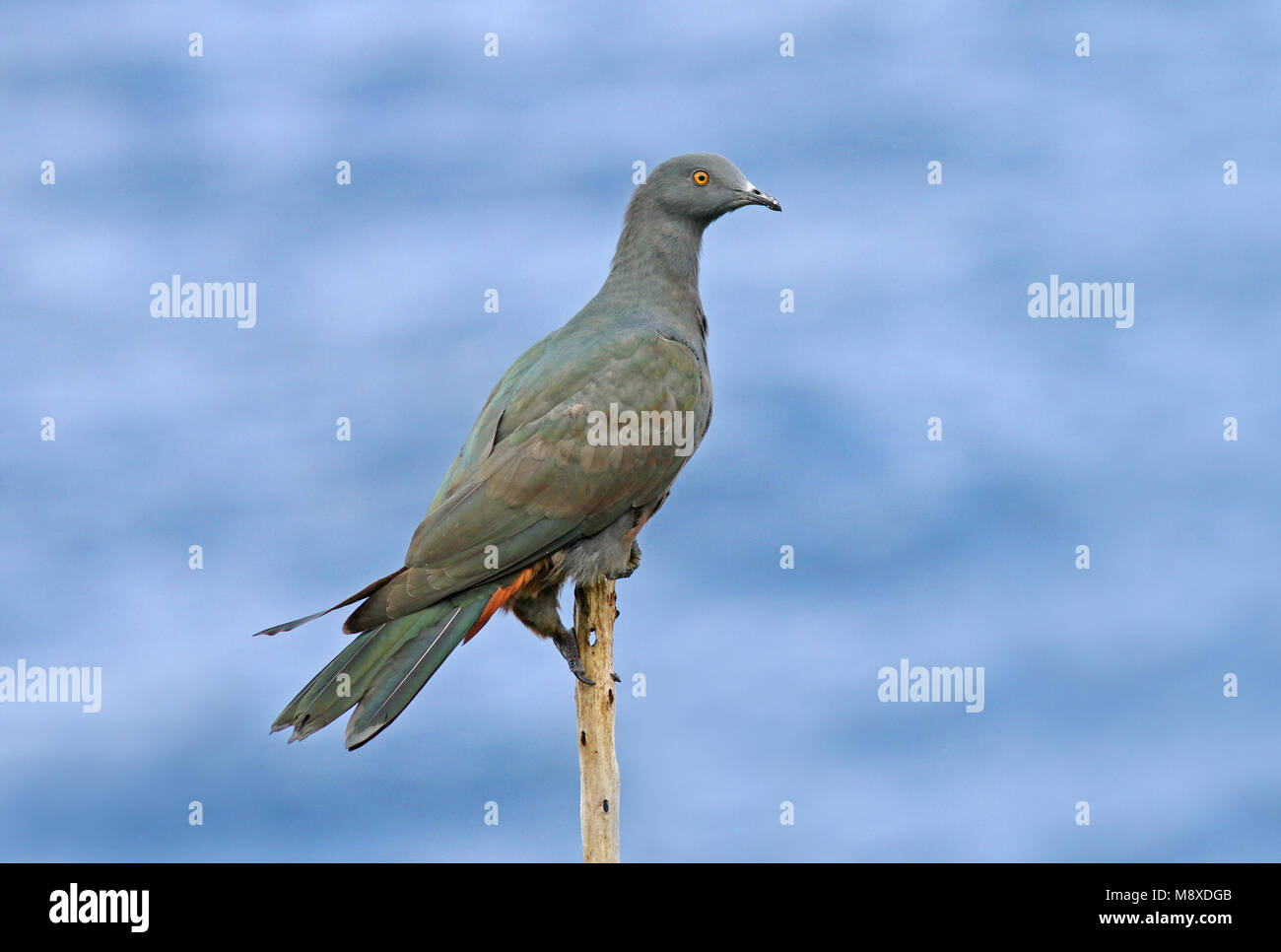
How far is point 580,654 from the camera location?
8.68 metres

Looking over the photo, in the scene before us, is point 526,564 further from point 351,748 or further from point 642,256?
point 642,256

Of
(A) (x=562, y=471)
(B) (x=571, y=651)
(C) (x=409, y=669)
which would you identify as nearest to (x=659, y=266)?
(A) (x=562, y=471)

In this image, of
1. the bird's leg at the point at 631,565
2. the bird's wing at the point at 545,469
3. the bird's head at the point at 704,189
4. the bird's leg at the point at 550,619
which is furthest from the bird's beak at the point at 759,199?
the bird's leg at the point at 550,619

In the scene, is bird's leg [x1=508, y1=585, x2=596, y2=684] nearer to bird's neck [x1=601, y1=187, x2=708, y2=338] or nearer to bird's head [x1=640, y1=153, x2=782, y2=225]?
bird's neck [x1=601, y1=187, x2=708, y2=338]

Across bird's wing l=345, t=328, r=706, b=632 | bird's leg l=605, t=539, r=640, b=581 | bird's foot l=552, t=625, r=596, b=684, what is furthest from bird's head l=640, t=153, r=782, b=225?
bird's foot l=552, t=625, r=596, b=684

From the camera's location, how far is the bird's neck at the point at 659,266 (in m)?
9.47

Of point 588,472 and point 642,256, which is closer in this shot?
point 588,472

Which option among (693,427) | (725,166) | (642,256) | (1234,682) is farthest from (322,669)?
(1234,682)

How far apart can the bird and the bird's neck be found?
11 mm

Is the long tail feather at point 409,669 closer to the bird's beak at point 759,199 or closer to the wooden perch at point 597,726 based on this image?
the wooden perch at point 597,726

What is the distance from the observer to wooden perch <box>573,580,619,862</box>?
8.51m

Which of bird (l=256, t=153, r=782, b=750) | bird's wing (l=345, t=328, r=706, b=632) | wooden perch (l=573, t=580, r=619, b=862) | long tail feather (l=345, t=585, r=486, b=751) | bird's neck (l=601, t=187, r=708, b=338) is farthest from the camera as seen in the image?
bird's neck (l=601, t=187, r=708, b=338)

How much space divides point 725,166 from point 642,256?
93 cm

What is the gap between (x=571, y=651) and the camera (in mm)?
8680
